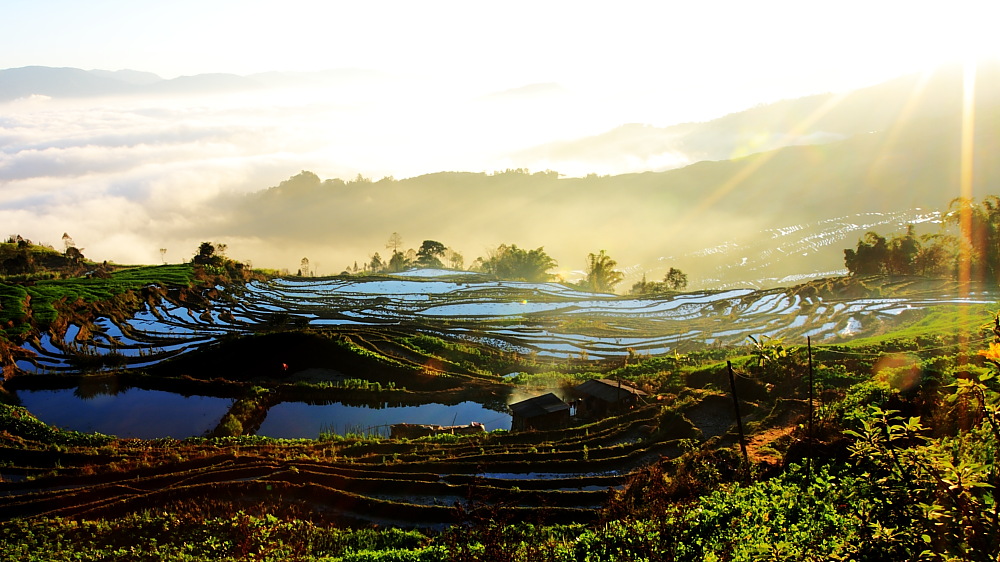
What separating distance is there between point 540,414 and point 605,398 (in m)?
3.49

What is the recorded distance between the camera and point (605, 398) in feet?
84.3

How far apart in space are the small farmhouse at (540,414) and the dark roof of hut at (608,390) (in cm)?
215

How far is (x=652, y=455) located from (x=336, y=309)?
42.8 metres

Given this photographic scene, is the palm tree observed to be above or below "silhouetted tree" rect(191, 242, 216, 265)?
below

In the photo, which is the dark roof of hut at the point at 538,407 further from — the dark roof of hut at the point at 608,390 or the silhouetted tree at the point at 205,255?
the silhouetted tree at the point at 205,255

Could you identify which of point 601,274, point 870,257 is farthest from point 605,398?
point 601,274

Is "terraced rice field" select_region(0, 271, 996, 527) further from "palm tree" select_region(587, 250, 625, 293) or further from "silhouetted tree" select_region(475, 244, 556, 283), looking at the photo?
"silhouetted tree" select_region(475, 244, 556, 283)

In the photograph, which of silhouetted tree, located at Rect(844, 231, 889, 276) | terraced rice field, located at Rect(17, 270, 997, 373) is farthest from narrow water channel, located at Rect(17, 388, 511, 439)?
silhouetted tree, located at Rect(844, 231, 889, 276)

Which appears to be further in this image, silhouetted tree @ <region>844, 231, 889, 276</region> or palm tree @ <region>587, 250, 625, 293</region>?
palm tree @ <region>587, 250, 625, 293</region>

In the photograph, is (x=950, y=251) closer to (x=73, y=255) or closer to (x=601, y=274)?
(x=601, y=274)

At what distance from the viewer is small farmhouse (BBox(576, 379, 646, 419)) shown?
83.1 feet

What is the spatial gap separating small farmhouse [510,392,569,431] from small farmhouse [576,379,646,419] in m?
1.95

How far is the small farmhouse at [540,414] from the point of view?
24.1 m

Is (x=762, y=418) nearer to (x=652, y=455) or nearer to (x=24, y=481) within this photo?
(x=652, y=455)
